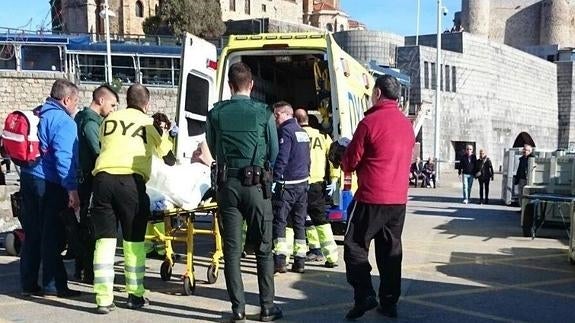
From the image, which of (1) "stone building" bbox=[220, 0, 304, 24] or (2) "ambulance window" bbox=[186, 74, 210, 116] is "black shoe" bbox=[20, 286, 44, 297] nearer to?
(2) "ambulance window" bbox=[186, 74, 210, 116]

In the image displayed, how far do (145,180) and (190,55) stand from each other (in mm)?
2514

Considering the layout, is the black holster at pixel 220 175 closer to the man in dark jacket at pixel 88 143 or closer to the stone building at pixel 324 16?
the man in dark jacket at pixel 88 143

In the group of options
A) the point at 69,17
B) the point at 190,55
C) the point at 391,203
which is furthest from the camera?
the point at 69,17

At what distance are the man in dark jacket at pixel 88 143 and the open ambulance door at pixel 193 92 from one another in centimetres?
113

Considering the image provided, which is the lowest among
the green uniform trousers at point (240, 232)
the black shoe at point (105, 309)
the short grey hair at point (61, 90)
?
the black shoe at point (105, 309)

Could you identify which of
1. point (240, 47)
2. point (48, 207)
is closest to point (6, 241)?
point (48, 207)

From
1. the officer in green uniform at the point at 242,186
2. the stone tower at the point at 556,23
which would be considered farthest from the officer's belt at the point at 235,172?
the stone tower at the point at 556,23

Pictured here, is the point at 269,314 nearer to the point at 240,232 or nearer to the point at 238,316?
the point at 238,316

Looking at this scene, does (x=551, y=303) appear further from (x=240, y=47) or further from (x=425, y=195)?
(x=425, y=195)

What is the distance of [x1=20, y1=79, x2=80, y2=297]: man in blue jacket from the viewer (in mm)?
5902

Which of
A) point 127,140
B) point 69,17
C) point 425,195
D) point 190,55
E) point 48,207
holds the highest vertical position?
point 69,17

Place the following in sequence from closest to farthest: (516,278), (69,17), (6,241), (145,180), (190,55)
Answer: (145,180) → (516,278) → (190,55) → (6,241) → (69,17)

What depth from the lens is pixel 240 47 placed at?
861cm

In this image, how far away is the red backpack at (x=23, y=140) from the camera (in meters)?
5.95
